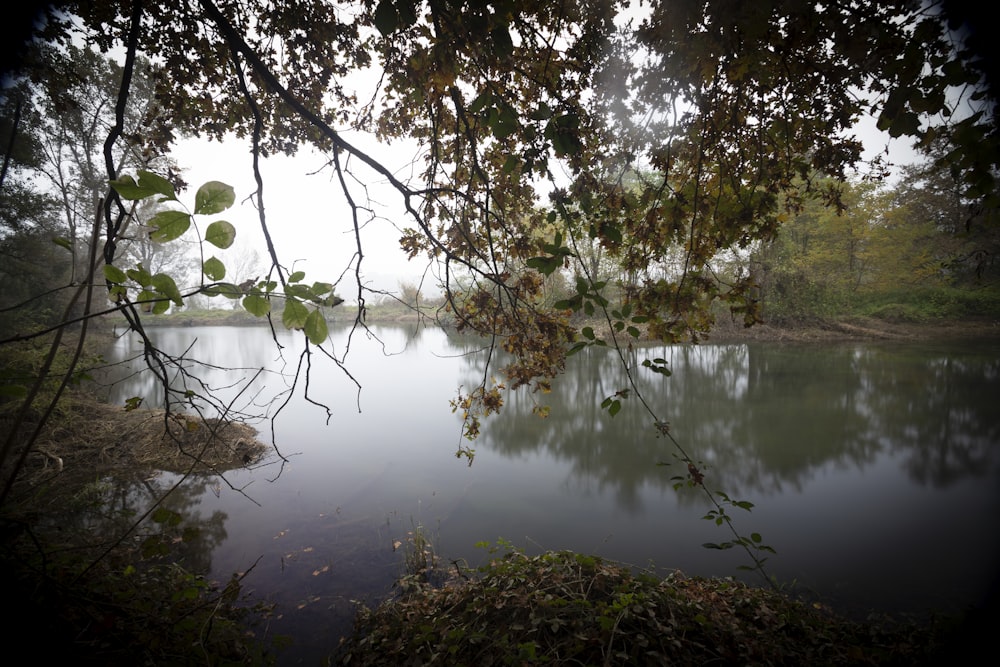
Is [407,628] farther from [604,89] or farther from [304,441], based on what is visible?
[304,441]

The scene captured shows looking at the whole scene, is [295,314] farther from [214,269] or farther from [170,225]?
[170,225]

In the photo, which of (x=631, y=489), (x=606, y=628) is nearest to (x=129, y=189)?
(x=606, y=628)

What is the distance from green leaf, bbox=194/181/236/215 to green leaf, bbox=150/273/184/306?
188mm

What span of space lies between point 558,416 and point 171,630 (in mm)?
7661

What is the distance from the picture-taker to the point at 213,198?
91 cm

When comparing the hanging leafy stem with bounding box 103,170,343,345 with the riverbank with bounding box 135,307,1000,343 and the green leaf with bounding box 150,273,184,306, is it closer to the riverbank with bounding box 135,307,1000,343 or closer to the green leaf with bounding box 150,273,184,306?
the green leaf with bounding box 150,273,184,306

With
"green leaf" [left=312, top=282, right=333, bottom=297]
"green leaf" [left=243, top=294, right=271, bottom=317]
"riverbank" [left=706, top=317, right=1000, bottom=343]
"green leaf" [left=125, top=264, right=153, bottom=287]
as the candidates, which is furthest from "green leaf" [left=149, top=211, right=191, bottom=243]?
"riverbank" [left=706, top=317, right=1000, bottom=343]

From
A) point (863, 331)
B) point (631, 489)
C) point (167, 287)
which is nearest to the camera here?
point (167, 287)

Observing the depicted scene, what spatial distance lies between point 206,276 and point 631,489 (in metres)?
5.98

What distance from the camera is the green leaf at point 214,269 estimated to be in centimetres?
93

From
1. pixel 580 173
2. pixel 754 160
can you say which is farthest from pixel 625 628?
pixel 754 160

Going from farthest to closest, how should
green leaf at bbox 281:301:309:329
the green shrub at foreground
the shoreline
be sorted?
1. the shoreline
2. the green shrub at foreground
3. green leaf at bbox 281:301:309:329

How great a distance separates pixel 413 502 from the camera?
5.31m

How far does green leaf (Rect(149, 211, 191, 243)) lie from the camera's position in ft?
2.94
